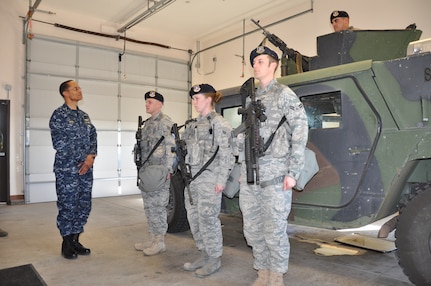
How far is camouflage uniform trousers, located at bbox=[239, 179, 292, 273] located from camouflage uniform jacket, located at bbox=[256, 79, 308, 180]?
0.13 meters

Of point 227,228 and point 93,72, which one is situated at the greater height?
point 93,72

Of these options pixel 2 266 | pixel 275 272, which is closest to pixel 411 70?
pixel 275 272

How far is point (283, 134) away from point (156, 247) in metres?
1.90

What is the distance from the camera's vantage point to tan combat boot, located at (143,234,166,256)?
349cm

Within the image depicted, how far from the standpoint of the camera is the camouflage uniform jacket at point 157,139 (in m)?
3.47

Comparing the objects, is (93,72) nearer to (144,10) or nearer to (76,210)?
(144,10)

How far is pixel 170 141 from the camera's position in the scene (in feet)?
11.4

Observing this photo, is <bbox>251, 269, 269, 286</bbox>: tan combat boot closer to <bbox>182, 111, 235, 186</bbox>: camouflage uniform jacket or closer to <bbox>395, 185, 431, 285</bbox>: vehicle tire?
<bbox>182, 111, 235, 186</bbox>: camouflage uniform jacket

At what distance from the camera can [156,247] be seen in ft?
11.6

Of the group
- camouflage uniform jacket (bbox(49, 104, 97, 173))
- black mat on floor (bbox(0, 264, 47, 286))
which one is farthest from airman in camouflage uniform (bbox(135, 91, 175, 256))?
black mat on floor (bbox(0, 264, 47, 286))

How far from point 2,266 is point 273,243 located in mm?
2503

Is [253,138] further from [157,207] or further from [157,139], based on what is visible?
[157,207]

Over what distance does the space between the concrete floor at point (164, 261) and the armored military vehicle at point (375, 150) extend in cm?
45

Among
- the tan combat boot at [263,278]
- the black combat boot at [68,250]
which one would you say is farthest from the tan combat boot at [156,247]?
the tan combat boot at [263,278]
